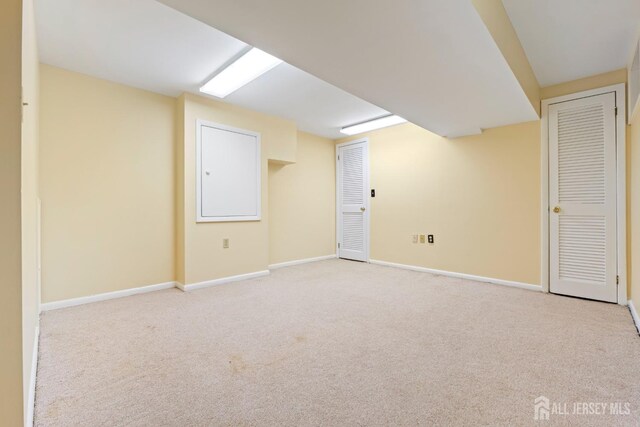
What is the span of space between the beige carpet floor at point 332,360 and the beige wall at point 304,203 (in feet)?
5.88

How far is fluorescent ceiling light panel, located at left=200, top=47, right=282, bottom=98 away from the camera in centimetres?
249

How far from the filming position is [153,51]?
97.7 inches

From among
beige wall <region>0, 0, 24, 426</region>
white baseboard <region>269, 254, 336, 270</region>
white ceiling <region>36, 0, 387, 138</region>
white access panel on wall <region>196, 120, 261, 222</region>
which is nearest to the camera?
beige wall <region>0, 0, 24, 426</region>

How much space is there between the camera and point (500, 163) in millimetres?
3561

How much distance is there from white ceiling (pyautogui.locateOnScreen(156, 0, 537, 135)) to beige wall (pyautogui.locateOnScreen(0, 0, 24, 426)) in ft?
2.39

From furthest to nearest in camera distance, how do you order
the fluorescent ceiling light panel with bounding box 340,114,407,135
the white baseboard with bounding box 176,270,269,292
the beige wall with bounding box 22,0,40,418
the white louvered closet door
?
1. the fluorescent ceiling light panel with bounding box 340,114,407,135
2. the white baseboard with bounding box 176,270,269,292
3. the white louvered closet door
4. the beige wall with bounding box 22,0,40,418

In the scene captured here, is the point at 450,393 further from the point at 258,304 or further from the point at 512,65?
the point at 512,65

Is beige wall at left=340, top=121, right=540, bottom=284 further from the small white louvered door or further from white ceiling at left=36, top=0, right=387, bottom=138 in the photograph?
white ceiling at left=36, top=0, right=387, bottom=138

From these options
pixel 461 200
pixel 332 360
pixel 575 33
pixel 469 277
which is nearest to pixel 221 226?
pixel 332 360

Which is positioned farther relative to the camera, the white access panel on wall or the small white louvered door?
the small white louvered door

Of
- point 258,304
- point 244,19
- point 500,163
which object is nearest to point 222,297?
point 258,304

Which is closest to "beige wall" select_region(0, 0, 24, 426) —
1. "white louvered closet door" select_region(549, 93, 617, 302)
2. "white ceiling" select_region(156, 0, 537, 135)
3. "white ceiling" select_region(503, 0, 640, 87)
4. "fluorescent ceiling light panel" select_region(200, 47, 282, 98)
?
"white ceiling" select_region(156, 0, 537, 135)

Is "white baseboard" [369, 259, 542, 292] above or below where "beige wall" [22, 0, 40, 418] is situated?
below

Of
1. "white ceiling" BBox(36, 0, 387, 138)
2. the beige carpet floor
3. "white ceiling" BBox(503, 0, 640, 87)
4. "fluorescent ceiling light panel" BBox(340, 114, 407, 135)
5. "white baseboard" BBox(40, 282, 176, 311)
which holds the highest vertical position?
"white ceiling" BBox(503, 0, 640, 87)
